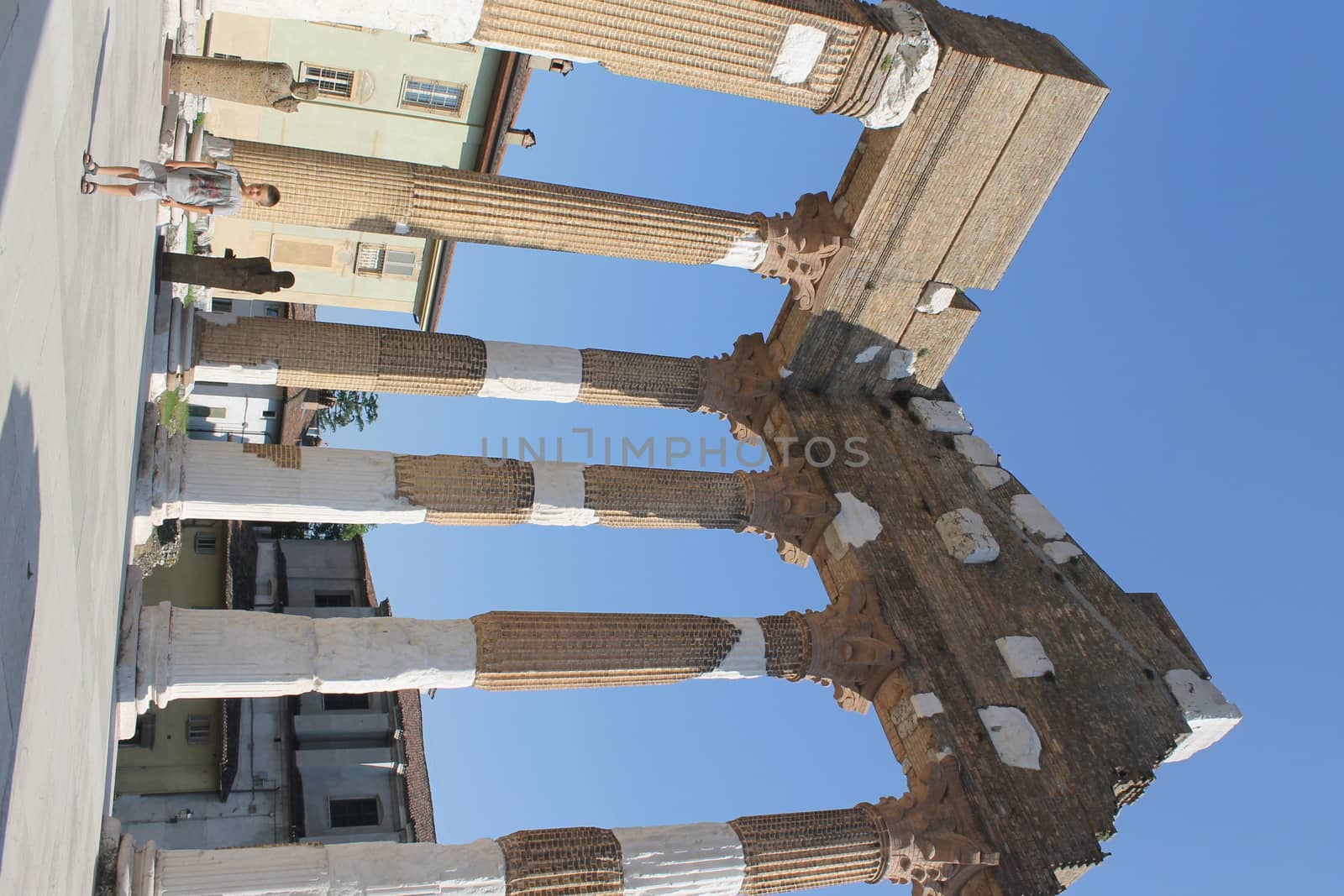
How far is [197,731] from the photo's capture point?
75.4ft

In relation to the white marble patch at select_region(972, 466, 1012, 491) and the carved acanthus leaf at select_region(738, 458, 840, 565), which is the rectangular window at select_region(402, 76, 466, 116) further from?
the white marble patch at select_region(972, 466, 1012, 491)

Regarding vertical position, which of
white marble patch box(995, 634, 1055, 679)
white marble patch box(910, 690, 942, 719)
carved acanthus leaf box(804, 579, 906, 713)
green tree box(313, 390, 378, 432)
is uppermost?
green tree box(313, 390, 378, 432)

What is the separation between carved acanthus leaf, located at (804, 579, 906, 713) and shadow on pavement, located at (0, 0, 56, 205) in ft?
29.0

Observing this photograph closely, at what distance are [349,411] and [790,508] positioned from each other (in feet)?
75.4

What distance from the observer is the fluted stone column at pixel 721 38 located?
10.0 m

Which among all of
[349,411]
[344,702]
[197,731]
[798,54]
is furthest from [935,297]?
[349,411]

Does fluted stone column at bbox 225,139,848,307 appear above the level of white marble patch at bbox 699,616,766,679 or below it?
above

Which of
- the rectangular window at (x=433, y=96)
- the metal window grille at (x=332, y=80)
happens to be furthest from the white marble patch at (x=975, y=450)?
the metal window grille at (x=332, y=80)

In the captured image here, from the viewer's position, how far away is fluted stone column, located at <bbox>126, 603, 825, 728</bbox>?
9578mm

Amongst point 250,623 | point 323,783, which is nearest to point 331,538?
point 323,783

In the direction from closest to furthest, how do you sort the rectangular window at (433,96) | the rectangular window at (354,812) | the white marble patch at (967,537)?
the white marble patch at (967,537), the rectangular window at (433,96), the rectangular window at (354,812)

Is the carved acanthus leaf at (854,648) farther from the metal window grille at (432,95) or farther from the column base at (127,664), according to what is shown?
the metal window grille at (432,95)

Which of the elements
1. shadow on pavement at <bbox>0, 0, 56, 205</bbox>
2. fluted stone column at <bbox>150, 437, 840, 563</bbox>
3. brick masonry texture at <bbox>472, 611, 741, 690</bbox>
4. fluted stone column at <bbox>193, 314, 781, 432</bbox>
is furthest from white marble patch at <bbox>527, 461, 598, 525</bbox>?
shadow on pavement at <bbox>0, 0, 56, 205</bbox>

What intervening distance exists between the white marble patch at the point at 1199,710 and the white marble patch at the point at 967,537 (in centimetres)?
238
